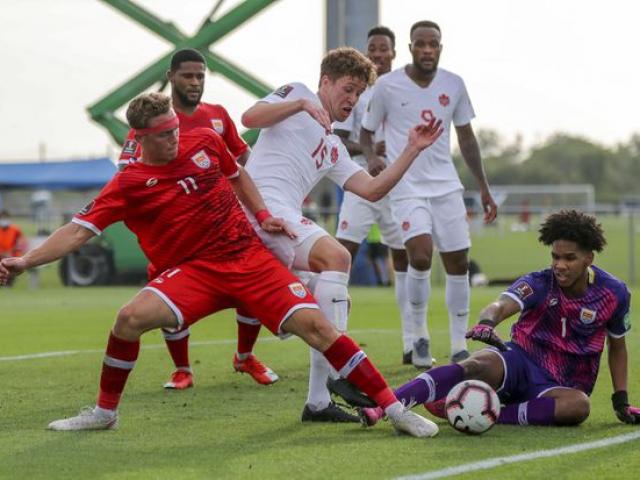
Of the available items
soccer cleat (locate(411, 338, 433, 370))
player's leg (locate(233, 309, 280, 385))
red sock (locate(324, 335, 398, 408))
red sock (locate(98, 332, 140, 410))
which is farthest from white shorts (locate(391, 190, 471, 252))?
red sock (locate(98, 332, 140, 410))

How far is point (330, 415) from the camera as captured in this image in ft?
24.7

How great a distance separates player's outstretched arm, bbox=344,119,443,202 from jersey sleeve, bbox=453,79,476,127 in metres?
3.06

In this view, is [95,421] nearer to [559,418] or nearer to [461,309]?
[559,418]

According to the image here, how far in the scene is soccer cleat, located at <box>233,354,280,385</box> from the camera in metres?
9.52

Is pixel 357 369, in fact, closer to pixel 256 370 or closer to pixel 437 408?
pixel 437 408

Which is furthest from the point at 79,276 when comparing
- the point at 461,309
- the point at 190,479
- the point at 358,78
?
the point at 190,479

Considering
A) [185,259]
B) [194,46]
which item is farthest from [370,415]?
[194,46]

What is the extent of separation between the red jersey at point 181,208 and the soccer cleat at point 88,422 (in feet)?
2.86

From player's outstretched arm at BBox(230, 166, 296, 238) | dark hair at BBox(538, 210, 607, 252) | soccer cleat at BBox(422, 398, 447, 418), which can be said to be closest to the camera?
dark hair at BBox(538, 210, 607, 252)

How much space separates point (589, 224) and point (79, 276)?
20143 mm

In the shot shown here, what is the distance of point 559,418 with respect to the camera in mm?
7258

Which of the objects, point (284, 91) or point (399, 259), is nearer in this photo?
point (284, 91)

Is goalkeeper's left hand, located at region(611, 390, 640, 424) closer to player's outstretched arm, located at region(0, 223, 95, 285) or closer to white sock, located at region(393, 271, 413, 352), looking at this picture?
player's outstretched arm, located at region(0, 223, 95, 285)

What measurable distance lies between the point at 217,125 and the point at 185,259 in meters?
2.05
